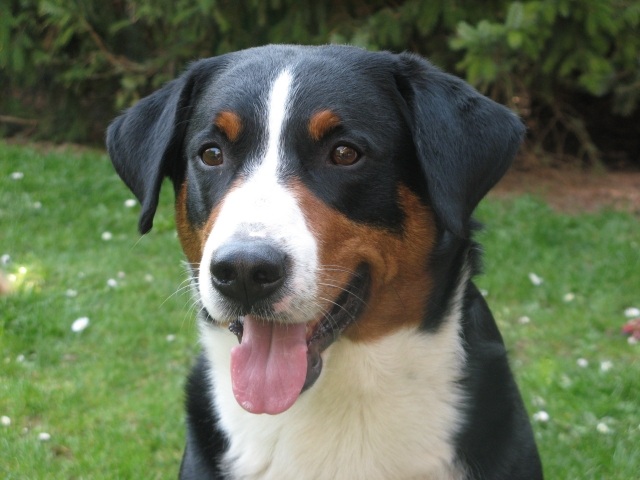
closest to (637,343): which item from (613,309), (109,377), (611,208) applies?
(613,309)

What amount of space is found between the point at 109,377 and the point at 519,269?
9.01 feet

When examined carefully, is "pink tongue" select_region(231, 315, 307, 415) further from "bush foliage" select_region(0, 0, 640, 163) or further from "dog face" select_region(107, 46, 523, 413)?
"bush foliage" select_region(0, 0, 640, 163)

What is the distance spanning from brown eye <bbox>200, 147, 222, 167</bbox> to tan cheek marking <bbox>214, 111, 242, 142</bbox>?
70 millimetres

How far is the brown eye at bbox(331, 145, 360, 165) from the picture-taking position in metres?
2.65

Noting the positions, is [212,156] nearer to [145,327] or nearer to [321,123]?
[321,123]

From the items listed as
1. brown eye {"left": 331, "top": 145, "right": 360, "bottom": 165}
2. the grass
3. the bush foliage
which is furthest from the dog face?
the bush foliage

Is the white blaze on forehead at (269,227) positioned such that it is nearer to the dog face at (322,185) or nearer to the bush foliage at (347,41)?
the dog face at (322,185)

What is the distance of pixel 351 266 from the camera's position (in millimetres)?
2555

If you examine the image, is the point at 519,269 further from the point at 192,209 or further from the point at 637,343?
the point at 192,209

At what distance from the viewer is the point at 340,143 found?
2.64 m

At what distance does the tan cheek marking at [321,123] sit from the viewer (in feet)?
8.57

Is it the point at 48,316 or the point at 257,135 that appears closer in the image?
the point at 257,135

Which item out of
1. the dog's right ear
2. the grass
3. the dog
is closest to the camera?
the dog

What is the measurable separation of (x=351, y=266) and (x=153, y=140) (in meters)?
0.83
